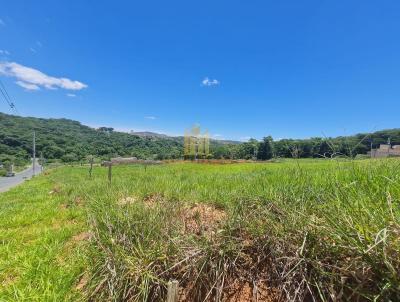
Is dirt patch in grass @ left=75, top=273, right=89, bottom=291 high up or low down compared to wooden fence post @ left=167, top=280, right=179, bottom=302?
down

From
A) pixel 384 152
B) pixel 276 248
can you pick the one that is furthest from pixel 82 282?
pixel 384 152

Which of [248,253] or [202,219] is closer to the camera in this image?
[248,253]

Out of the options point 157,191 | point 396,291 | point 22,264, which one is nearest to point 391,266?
point 396,291

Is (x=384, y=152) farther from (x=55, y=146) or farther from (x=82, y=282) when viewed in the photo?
(x=55, y=146)

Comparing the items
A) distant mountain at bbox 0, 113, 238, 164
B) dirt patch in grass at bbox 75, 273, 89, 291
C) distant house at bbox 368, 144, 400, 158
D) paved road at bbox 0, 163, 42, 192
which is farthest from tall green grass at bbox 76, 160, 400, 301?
distant mountain at bbox 0, 113, 238, 164

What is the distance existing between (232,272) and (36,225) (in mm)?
5074

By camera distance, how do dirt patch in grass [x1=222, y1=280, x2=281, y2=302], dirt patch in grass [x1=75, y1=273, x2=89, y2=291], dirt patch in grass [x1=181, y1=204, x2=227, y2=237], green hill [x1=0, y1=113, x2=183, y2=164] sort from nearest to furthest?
dirt patch in grass [x1=222, y1=280, x2=281, y2=302] < dirt patch in grass [x1=75, y1=273, x2=89, y2=291] < dirt patch in grass [x1=181, y1=204, x2=227, y2=237] < green hill [x1=0, y1=113, x2=183, y2=164]

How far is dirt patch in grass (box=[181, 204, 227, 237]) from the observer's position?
2.71 m

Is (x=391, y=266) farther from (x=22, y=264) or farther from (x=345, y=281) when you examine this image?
(x=22, y=264)

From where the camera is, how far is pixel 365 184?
2605 mm

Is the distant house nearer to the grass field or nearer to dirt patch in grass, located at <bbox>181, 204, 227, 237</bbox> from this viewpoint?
the grass field

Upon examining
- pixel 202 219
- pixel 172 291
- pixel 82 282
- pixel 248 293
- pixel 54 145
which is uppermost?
pixel 54 145

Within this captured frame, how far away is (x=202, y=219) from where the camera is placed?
3238 millimetres

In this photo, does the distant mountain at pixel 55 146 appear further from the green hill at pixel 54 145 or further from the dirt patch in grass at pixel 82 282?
the dirt patch in grass at pixel 82 282
